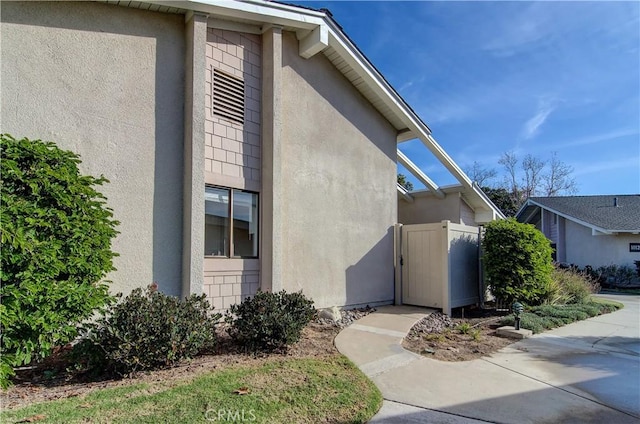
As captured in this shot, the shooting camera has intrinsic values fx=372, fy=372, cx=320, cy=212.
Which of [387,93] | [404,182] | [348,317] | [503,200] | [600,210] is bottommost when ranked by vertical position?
[348,317]

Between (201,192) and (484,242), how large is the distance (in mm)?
7666

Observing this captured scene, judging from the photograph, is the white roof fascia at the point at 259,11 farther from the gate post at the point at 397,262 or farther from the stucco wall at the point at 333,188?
the gate post at the point at 397,262

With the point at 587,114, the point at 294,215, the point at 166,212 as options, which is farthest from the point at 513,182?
the point at 166,212

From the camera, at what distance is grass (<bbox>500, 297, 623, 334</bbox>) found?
823cm

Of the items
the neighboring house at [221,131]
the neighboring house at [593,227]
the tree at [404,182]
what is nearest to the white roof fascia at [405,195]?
the neighboring house at [221,131]

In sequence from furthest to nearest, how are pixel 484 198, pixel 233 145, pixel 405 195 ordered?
pixel 405 195 → pixel 484 198 → pixel 233 145

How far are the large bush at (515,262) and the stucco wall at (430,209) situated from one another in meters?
2.80

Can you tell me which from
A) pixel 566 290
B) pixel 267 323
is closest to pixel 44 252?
pixel 267 323

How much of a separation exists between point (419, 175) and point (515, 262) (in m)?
4.18

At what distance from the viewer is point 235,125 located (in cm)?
789

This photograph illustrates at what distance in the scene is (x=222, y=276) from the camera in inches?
291

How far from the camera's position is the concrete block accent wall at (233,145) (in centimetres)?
737

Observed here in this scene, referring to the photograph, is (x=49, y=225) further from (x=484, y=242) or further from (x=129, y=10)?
(x=484, y=242)

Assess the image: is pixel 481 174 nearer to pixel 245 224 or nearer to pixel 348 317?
pixel 348 317
